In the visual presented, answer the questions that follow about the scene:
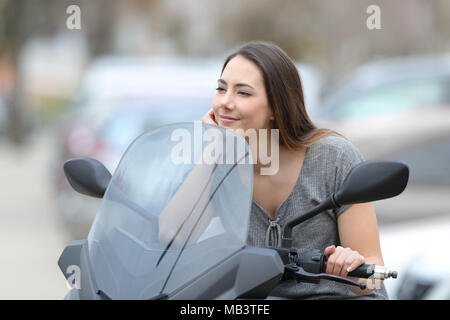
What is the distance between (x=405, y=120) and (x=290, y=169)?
21.1 feet

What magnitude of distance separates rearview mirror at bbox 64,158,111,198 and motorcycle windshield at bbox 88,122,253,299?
14cm

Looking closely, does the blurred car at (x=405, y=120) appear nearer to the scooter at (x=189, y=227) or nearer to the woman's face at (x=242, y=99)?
the woman's face at (x=242, y=99)

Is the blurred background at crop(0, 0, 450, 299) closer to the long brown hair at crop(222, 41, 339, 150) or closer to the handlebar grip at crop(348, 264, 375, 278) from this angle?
the long brown hair at crop(222, 41, 339, 150)

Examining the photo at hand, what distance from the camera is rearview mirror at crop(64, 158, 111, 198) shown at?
242 centimetres

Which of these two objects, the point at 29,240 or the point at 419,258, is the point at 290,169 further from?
the point at 29,240

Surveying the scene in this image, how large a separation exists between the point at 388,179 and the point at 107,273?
2.45 feet

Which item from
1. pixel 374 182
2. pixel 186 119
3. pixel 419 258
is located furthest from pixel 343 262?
pixel 186 119

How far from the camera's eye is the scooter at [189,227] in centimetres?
192

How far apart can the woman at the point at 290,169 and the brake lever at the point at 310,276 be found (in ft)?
0.83

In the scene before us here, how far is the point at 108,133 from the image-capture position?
877 centimetres

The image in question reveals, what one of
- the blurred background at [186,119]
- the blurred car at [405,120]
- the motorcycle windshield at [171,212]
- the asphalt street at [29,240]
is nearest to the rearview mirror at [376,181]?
the motorcycle windshield at [171,212]

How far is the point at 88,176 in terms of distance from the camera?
7.99 ft

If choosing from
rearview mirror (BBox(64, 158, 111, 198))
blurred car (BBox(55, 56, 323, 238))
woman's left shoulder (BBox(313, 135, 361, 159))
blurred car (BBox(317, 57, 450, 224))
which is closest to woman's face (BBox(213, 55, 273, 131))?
woman's left shoulder (BBox(313, 135, 361, 159))

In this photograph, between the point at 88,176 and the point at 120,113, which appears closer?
the point at 88,176
